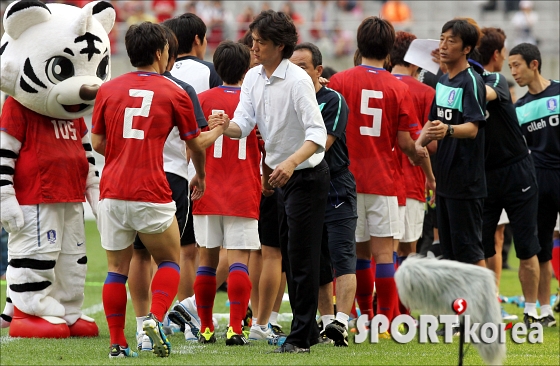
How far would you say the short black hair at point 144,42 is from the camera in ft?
18.0

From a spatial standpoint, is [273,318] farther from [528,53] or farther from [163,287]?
[528,53]

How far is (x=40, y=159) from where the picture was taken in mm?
6492

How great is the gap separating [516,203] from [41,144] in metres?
3.86

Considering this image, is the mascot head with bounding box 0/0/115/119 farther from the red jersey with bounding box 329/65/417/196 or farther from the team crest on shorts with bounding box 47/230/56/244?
the red jersey with bounding box 329/65/417/196

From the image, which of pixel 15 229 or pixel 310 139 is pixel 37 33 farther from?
pixel 310 139

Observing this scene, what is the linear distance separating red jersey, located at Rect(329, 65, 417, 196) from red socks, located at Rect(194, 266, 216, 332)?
1.31 metres

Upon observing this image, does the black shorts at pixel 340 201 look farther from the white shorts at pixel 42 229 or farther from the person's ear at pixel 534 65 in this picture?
the person's ear at pixel 534 65

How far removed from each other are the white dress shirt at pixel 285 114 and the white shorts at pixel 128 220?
0.74 m

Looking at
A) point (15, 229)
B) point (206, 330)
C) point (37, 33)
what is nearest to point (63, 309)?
point (15, 229)

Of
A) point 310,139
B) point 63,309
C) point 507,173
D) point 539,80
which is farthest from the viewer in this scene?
point 539,80

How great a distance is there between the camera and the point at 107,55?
6.91 meters

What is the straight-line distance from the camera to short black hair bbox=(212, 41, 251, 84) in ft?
21.4

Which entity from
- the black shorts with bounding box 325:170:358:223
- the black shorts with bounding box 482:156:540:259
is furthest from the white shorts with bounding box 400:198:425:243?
the black shorts with bounding box 325:170:358:223

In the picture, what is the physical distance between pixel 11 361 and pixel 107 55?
8.57 feet
